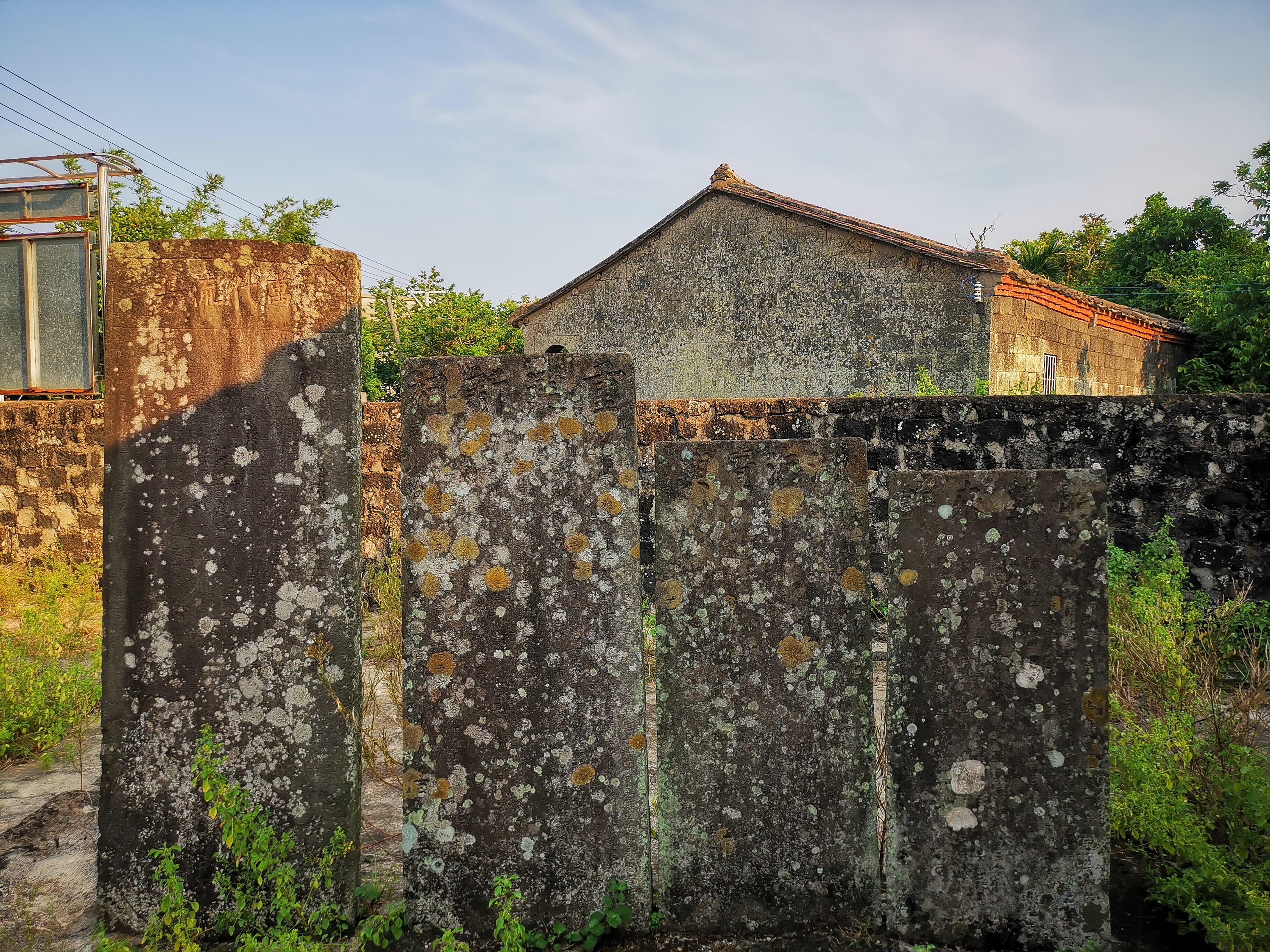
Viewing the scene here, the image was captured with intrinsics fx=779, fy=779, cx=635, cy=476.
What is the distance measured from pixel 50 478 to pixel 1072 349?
13.9m

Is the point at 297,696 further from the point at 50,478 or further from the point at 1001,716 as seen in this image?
the point at 50,478

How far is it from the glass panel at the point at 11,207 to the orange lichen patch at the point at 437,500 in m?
7.44

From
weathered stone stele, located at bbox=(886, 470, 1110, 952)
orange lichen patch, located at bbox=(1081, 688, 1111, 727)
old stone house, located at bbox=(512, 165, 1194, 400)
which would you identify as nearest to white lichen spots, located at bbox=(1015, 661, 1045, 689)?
weathered stone stele, located at bbox=(886, 470, 1110, 952)

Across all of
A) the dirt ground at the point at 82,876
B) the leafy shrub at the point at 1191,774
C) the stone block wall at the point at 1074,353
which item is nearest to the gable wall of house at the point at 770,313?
the stone block wall at the point at 1074,353

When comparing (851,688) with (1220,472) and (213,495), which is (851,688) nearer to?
(213,495)

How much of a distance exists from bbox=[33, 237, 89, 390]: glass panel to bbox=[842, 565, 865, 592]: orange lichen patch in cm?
789

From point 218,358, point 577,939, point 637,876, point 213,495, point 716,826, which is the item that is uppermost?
point 218,358

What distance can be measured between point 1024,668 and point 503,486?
152 centimetres

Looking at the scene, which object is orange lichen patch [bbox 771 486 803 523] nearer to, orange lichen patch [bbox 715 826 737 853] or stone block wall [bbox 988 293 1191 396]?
orange lichen patch [bbox 715 826 737 853]

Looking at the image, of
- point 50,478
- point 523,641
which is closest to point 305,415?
point 523,641

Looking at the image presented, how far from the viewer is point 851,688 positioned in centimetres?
217

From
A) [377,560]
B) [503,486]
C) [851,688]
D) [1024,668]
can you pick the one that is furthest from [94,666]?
[1024,668]

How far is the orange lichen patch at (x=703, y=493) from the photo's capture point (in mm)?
2238

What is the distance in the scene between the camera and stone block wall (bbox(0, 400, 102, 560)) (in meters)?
7.08
